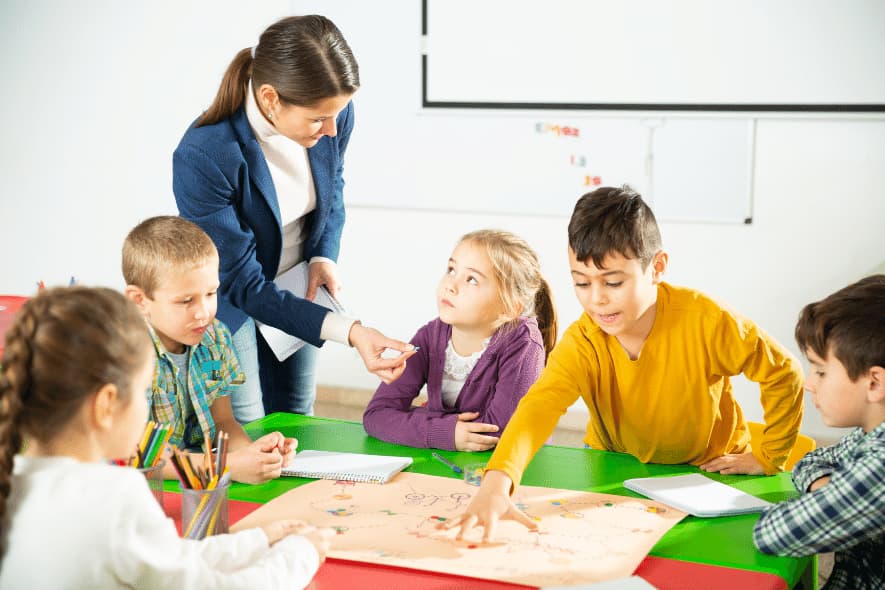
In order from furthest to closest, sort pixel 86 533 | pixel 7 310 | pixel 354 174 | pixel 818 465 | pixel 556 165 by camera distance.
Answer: pixel 354 174, pixel 556 165, pixel 7 310, pixel 818 465, pixel 86 533

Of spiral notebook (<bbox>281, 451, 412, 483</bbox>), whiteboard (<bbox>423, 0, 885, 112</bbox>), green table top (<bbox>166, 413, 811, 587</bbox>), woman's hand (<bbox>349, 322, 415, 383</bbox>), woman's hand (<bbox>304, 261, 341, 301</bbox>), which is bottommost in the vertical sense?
green table top (<bbox>166, 413, 811, 587</bbox>)

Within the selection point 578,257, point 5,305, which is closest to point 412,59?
point 5,305

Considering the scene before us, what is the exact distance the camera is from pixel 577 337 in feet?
6.14

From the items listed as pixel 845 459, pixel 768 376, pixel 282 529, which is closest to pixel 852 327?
pixel 845 459

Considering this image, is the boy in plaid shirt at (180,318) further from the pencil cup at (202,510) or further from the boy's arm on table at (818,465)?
the boy's arm on table at (818,465)

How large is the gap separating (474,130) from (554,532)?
9.74 ft

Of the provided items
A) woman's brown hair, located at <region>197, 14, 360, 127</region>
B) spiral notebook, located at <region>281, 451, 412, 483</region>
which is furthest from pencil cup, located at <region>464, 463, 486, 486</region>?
woman's brown hair, located at <region>197, 14, 360, 127</region>

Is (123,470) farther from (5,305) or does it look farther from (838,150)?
(838,150)

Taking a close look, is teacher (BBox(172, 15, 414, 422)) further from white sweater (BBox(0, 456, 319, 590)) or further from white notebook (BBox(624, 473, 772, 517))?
white sweater (BBox(0, 456, 319, 590))

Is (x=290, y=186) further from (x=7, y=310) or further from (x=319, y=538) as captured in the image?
(x=319, y=538)

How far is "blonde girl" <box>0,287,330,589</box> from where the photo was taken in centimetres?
106

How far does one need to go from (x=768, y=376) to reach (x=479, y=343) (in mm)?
594

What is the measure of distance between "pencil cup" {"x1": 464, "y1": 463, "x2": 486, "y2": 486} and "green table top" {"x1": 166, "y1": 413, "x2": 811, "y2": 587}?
0.12ft

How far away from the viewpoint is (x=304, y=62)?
2002 mm
